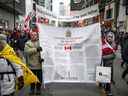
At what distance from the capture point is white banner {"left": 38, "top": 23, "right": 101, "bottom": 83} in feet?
37.3

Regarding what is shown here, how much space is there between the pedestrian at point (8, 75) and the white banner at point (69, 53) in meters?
3.90

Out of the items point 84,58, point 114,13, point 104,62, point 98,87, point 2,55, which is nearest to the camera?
point 2,55

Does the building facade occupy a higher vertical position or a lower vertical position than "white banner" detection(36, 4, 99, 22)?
higher

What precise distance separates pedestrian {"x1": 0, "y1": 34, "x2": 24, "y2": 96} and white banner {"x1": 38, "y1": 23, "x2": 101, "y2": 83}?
12.8 ft

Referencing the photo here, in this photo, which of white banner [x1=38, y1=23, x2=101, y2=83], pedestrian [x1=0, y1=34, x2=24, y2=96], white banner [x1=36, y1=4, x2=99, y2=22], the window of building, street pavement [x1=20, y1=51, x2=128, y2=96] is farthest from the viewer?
the window of building

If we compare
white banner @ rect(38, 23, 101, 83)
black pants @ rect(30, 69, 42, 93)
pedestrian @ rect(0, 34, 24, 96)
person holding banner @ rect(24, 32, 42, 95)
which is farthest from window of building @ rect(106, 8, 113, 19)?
pedestrian @ rect(0, 34, 24, 96)

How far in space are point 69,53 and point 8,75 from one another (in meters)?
4.12

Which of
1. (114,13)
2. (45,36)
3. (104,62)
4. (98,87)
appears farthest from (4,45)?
(114,13)

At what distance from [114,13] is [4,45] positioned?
50765 millimetres

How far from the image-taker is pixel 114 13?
5759cm

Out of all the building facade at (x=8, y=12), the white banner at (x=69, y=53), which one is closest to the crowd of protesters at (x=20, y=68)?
the white banner at (x=69, y=53)

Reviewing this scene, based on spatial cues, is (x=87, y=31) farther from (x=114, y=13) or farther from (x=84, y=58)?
(x=114, y=13)

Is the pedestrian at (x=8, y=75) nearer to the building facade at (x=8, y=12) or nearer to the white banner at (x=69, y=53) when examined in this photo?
the white banner at (x=69, y=53)

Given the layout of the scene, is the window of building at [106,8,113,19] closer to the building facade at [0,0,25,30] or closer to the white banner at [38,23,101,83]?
the building facade at [0,0,25,30]
